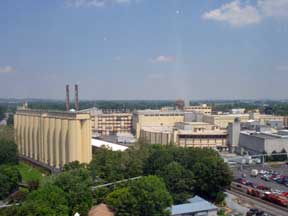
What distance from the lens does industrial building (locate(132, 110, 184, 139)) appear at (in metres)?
20.8

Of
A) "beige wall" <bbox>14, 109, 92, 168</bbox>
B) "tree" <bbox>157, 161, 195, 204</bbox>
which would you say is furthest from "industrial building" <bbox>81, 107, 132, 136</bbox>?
"tree" <bbox>157, 161, 195, 204</bbox>

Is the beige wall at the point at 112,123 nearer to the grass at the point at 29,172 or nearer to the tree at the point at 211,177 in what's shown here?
the grass at the point at 29,172

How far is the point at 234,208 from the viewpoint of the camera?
25.9 feet

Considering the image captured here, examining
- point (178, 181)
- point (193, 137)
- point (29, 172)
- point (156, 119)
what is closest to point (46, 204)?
point (178, 181)

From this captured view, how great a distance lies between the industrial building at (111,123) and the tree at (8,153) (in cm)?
1011

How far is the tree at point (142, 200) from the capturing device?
20.5 feet

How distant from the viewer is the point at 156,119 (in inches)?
836

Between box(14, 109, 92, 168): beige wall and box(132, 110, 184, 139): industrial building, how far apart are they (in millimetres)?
6525

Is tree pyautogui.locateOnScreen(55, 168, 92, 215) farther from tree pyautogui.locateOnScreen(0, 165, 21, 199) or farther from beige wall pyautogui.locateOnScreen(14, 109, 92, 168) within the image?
beige wall pyautogui.locateOnScreen(14, 109, 92, 168)

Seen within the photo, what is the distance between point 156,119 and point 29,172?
962 centimetres

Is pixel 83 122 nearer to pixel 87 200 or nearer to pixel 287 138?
pixel 87 200

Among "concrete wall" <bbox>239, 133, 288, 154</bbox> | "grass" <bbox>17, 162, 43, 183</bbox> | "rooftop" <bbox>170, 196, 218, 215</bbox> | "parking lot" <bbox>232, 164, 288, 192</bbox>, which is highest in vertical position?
"concrete wall" <bbox>239, 133, 288, 154</bbox>

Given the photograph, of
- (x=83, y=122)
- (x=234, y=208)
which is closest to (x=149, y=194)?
(x=234, y=208)

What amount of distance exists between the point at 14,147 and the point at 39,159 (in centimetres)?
126
